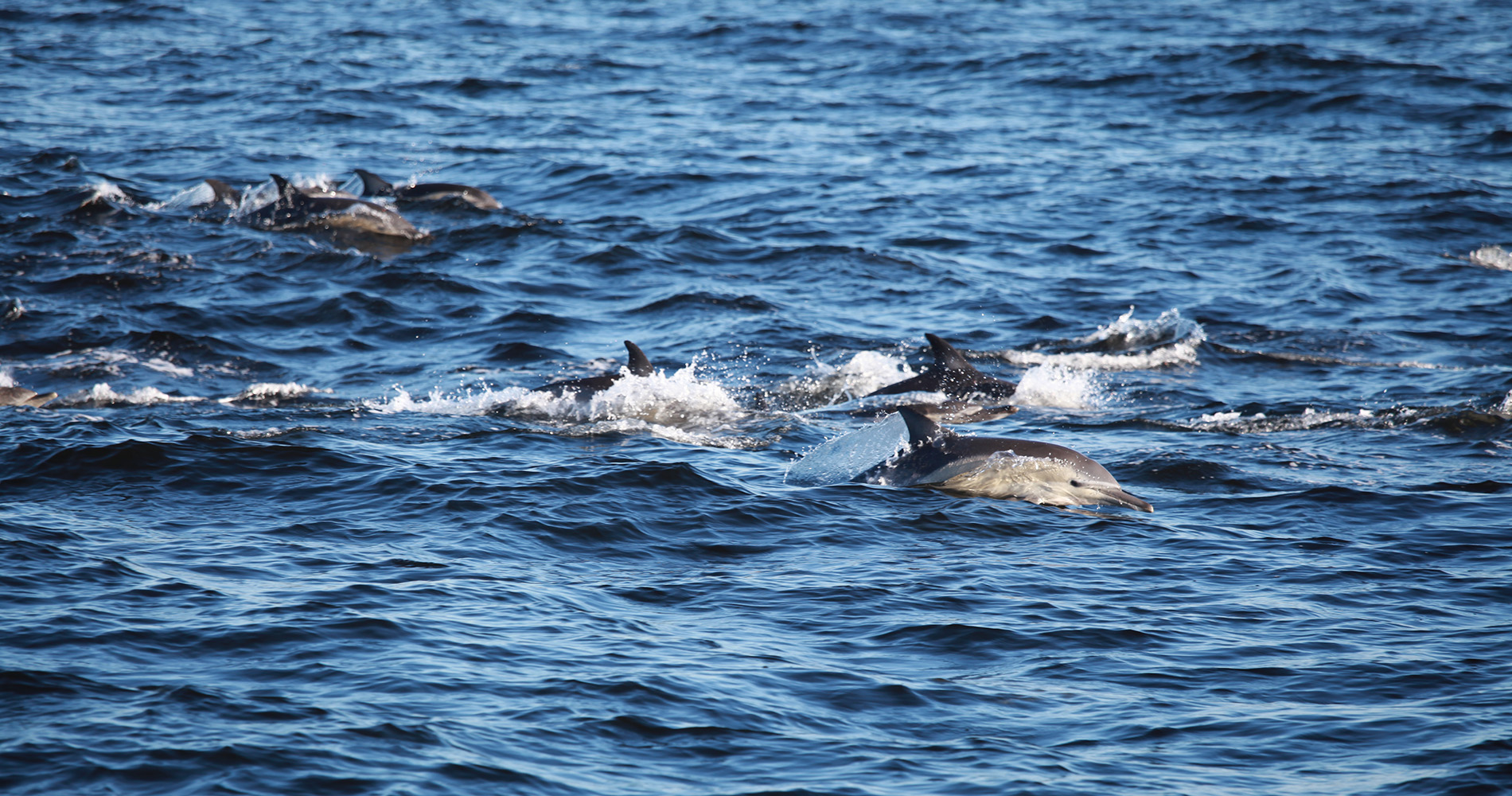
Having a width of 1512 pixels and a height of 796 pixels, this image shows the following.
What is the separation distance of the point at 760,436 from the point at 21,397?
21.6ft

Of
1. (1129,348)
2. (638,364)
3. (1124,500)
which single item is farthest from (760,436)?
(1129,348)

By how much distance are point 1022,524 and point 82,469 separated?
265 inches

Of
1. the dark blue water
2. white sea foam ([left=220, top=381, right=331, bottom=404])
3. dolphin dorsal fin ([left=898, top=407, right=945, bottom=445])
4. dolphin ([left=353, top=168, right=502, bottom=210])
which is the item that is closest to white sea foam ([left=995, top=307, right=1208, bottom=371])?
the dark blue water

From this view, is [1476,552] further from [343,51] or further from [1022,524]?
[343,51]

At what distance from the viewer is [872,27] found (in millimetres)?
36750

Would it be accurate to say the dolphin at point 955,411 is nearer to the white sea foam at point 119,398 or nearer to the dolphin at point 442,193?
the white sea foam at point 119,398

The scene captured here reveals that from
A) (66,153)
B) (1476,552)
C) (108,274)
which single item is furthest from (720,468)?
(66,153)

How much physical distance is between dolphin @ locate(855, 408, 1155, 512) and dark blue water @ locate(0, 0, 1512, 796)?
0.72ft

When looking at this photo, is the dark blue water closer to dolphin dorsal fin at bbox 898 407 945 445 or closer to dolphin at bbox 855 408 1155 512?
dolphin at bbox 855 408 1155 512

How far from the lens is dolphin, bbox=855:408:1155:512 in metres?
10.2

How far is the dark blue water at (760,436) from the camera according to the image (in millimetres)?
6680

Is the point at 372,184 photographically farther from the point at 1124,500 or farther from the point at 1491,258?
the point at 1491,258

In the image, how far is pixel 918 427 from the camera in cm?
1050

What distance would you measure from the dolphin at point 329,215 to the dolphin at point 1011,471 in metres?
11.5
